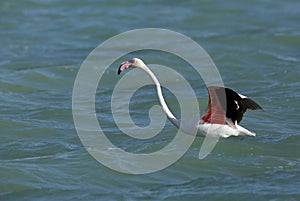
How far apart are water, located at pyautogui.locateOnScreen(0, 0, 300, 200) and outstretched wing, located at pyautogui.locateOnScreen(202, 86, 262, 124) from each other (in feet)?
1.68

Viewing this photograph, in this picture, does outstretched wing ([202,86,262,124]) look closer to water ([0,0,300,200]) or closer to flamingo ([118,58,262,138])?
flamingo ([118,58,262,138])

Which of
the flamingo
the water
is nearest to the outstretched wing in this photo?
the flamingo

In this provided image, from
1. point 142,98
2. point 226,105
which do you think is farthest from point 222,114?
point 142,98

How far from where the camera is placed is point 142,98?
1341 cm

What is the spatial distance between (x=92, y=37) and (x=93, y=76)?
3.27 m

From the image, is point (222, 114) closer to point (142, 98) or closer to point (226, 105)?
point (226, 105)

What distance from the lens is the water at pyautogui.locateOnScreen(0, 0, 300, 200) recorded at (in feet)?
31.7

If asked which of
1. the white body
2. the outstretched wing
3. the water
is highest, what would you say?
the outstretched wing

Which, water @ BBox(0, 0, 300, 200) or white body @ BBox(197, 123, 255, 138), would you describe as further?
white body @ BBox(197, 123, 255, 138)

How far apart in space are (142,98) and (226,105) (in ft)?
11.0

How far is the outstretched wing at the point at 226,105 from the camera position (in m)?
9.93

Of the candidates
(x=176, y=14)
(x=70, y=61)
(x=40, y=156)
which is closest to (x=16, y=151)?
(x=40, y=156)

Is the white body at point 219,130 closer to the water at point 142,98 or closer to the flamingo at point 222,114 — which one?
the flamingo at point 222,114

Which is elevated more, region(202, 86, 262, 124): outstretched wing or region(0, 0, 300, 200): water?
region(202, 86, 262, 124): outstretched wing
